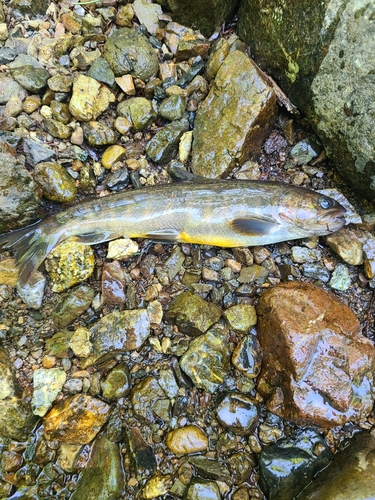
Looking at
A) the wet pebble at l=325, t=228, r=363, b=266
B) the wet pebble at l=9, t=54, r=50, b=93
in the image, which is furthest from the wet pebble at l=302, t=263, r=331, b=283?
the wet pebble at l=9, t=54, r=50, b=93

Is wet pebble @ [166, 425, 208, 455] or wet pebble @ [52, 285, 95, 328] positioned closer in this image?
wet pebble @ [166, 425, 208, 455]

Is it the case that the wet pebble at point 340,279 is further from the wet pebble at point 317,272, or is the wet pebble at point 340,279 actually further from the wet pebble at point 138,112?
the wet pebble at point 138,112

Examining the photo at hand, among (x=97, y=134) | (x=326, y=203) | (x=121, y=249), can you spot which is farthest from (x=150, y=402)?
(x=97, y=134)

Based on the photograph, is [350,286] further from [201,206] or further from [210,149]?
[210,149]

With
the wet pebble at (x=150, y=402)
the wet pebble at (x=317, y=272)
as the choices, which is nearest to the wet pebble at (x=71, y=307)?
the wet pebble at (x=150, y=402)

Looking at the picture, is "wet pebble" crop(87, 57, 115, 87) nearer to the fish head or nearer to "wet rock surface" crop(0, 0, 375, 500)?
"wet rock surface" crop(0, 0, 375, 500)

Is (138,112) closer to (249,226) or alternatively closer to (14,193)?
(14,193)
